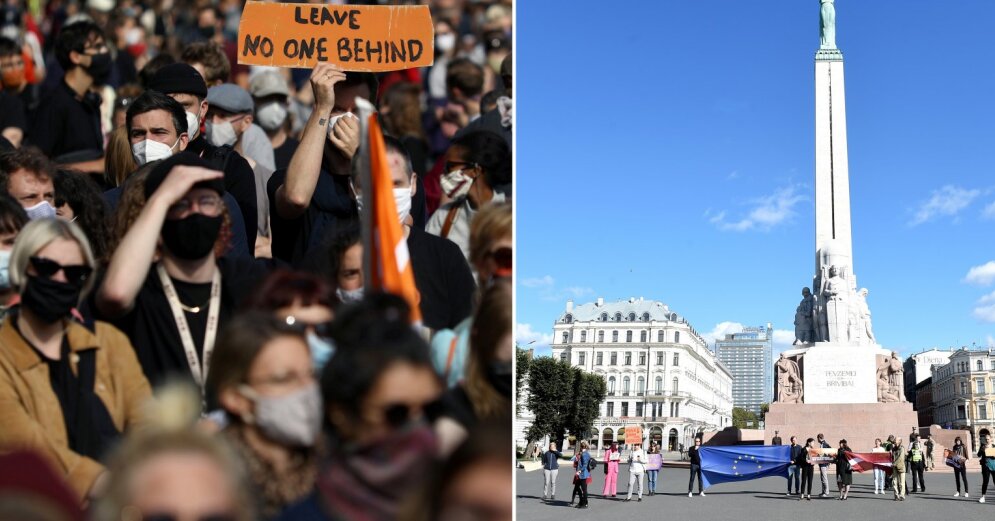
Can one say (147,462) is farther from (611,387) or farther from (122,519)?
(611,387)

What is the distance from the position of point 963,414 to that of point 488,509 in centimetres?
11150

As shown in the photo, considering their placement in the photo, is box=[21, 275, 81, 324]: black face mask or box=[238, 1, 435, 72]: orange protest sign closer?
box=[21, 275, 81, 324]: black face mask

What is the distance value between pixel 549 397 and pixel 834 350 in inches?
933

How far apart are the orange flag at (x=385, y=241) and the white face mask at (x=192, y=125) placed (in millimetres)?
1274

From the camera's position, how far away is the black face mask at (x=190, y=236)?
3.79 metres

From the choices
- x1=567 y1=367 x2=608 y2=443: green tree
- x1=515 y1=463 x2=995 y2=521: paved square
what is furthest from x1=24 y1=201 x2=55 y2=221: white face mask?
x1=567 y1=367 x2=608 y2=443: green tree

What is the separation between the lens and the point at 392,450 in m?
3.15

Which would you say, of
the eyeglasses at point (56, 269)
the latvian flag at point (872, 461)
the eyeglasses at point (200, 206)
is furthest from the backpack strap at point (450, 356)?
the latvian flag at point (872, 461)

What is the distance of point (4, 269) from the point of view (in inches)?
152

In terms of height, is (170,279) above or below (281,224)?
below

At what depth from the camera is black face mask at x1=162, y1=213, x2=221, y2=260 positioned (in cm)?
379

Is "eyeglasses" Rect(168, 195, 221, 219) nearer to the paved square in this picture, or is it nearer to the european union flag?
the paved square

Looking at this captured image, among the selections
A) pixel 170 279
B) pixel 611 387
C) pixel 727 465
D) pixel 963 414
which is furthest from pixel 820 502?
pixel 963 414

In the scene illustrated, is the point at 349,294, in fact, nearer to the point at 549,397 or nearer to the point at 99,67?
the point at 99,67
